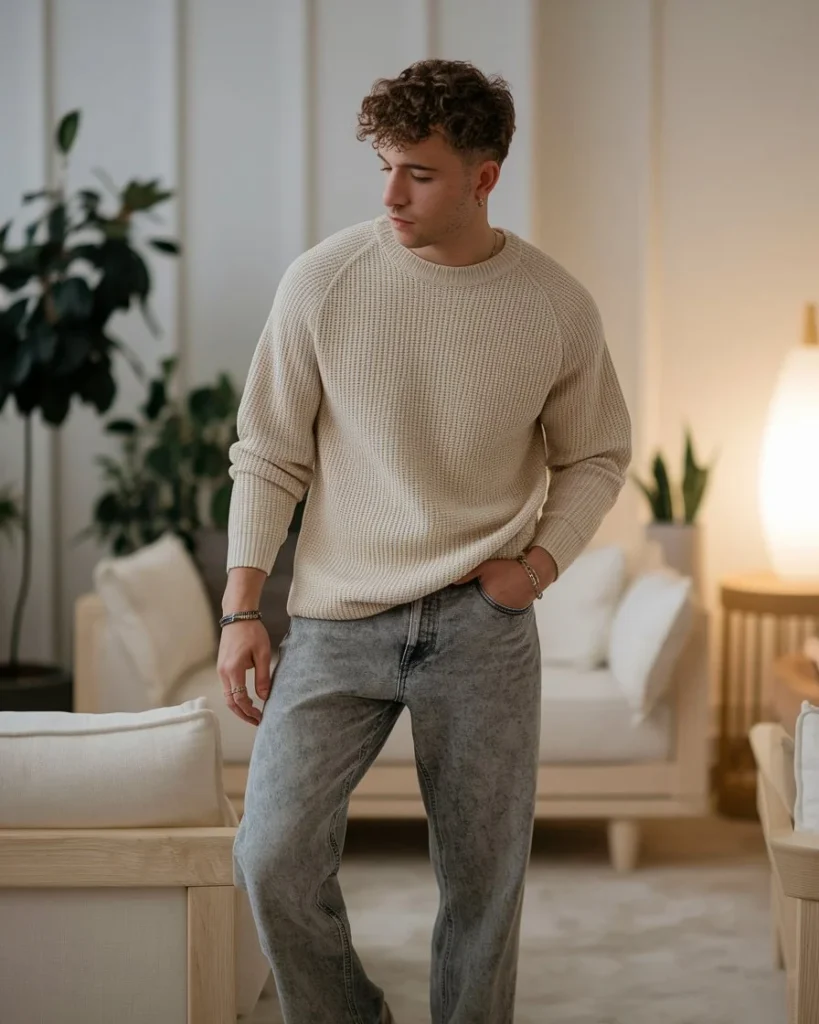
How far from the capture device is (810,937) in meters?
1.72

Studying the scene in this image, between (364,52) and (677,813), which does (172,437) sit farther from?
(677,813)

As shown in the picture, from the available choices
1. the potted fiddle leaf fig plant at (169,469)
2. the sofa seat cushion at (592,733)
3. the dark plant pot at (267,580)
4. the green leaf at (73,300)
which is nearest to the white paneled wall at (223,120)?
the potted fiddle leaf fig plant at (169,469)

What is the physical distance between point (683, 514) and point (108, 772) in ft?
A: 8.83

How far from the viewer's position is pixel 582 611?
357 centimetres

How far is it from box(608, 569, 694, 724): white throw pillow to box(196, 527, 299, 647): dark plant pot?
0.92 m

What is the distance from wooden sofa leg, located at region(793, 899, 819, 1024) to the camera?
171cm

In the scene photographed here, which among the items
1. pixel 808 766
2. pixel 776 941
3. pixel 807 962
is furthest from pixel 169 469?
pixel 807 962

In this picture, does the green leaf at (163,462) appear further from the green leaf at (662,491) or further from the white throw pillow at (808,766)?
the white throw pillow at (808,766)

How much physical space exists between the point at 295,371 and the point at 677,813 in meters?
1.94

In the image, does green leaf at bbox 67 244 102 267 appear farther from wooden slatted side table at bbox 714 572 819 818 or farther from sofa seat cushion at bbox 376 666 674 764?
wooden slatted side table at bbox 714 572 819 818

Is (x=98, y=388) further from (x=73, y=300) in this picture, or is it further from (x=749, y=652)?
(x=749, y=652)

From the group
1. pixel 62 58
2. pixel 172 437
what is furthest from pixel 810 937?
pixel 62 58

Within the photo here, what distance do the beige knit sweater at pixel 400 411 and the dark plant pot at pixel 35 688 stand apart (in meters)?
2.06

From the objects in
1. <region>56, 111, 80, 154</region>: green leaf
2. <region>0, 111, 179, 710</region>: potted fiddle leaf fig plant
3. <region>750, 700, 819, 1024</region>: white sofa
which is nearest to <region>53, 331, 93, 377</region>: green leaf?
<region>0, 111, 179, 710</region>: potted fiddle leaf fig plant
